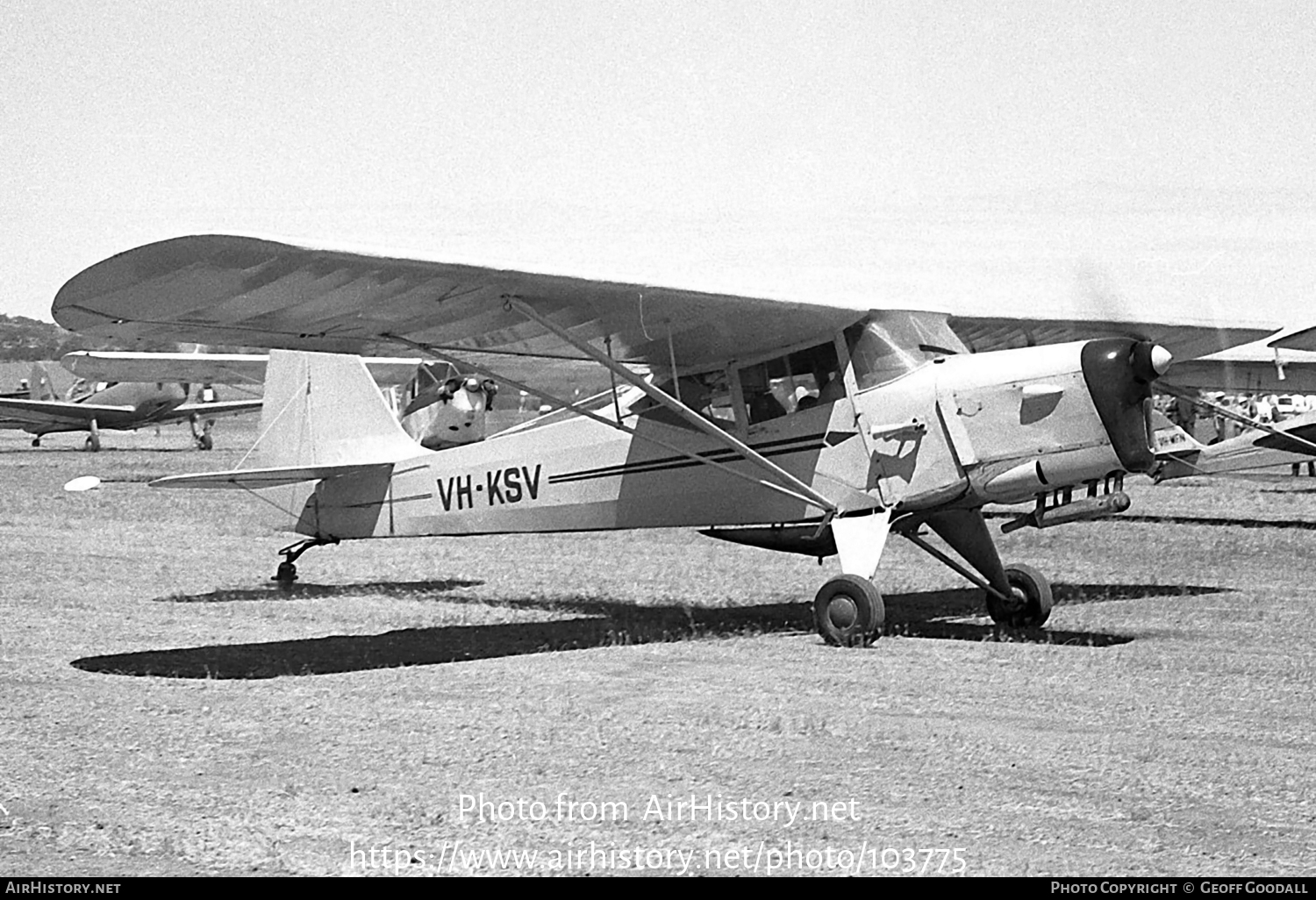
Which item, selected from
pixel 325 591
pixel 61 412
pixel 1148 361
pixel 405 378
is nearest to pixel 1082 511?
pixel 1148 361

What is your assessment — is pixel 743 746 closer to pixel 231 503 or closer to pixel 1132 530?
pixel 1132 530

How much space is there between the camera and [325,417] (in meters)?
12.9

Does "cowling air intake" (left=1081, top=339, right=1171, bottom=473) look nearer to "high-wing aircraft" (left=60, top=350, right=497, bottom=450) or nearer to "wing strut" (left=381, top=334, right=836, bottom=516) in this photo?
"wing strut" (left=381, top=334, right=836, bottom=516)

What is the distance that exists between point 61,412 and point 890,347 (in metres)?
37.2

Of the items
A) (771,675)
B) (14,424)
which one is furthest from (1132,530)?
(14,424)

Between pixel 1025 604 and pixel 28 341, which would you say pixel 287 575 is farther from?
pixel 28 341

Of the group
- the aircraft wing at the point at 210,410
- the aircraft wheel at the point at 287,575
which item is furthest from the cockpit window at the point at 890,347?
the aircraft wing at the point at 210,410

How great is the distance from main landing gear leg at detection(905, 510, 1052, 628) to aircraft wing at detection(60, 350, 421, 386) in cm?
1780

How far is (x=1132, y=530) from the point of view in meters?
19.0

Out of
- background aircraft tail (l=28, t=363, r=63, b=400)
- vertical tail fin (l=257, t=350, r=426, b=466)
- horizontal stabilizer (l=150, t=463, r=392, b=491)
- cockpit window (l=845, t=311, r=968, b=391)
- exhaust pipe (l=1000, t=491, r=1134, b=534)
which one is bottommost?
exhaust pipe (l=1000, t=491, r=1134, b=534)

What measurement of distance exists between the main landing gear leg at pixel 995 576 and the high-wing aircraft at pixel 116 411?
3463 centimetres

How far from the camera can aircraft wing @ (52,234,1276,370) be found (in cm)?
778

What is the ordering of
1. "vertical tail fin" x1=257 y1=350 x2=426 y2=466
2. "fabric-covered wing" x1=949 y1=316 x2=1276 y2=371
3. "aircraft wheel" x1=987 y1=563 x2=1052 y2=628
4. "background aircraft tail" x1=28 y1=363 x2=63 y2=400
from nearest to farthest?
1. "aircraft wheel" x1=987 y1=563 x2=1052 y2=628
2. "fabric-covered wing" x1=949 y1=316 x2=1276 y2=371
3. "vertical tail fin" x1=257 y1=350 x2=426 y2=466
4. "background aircraft tail" x1=28 y1=363 x2=63 y2=400

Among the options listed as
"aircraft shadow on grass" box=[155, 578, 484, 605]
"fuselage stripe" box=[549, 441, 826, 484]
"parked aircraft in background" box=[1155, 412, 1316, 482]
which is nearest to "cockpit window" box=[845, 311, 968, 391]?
"fuselage stripe" box=[549, 441, 826, 484]
